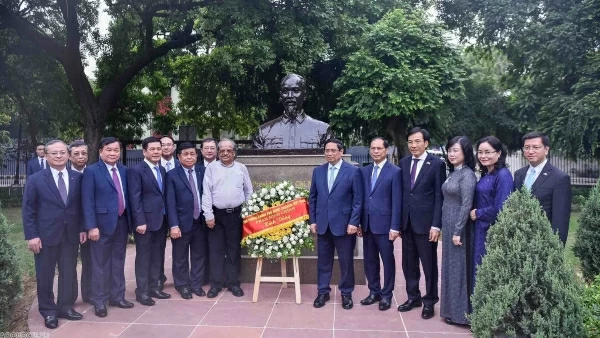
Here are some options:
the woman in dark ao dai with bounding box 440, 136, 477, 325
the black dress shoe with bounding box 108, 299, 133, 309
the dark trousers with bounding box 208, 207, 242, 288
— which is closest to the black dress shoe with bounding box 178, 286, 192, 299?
the dark trousers with bounding box 208, 207, 242, 288

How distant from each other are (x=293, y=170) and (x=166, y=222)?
1719 mm

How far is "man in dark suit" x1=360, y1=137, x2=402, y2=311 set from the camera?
16.4 ft

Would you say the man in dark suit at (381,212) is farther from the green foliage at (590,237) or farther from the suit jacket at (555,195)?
the green foliage at (590,237)

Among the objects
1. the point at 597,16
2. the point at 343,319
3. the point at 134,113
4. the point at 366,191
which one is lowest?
the point at 343,319

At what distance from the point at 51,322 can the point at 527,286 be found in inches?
162

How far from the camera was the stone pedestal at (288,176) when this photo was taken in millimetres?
6105

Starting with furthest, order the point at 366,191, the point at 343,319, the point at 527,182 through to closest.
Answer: the point at 366,191
the point at 343,319
the point at 527,182

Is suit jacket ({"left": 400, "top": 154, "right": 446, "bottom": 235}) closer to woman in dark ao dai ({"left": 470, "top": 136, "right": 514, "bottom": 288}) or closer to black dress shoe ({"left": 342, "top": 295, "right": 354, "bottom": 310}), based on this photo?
woman in dark ao dai ({"left": 470, "top": 136, "right": 514, "bottom": 288})

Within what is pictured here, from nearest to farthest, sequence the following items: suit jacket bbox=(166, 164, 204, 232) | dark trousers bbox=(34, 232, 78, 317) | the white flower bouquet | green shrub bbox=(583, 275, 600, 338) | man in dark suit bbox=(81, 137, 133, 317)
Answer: green shrub bbox=(583, 275, 600, 338)
dark trousers bbox=(34, 232, 78, 317)
man in dark suit bbox=(81, 137, 133, 317)
the white flower bouquet
suit jacket bbox=(166, 164, 204, 232)

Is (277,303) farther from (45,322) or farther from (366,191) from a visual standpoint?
→ (45,322)

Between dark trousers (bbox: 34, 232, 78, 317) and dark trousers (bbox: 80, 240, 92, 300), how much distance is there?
293 mm

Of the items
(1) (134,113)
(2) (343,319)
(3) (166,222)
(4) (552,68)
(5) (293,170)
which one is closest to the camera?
(2) (343,319)

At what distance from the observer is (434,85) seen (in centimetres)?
1373

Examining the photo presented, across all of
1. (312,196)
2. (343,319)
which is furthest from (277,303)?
(312,196)
